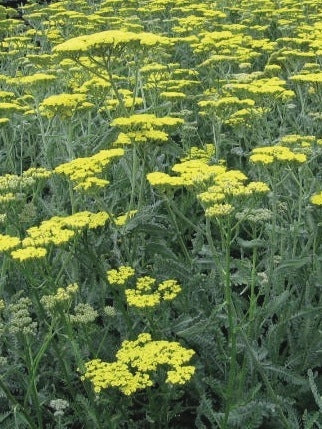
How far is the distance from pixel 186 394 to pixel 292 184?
5.52ft

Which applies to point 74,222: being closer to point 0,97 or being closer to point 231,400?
point 231,400

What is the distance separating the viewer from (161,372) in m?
3.28

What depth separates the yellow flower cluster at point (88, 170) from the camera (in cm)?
339

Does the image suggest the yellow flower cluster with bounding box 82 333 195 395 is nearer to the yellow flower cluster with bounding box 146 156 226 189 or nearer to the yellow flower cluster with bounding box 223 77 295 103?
the yellow flower cluster with bounding box 146 156 226 189

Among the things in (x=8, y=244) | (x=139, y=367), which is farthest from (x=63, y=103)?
(x=139, y=367)

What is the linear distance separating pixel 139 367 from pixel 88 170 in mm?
1042

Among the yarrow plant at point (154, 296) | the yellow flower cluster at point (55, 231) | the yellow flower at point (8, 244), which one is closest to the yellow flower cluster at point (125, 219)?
A: the yarrow plant at point (154, 296)

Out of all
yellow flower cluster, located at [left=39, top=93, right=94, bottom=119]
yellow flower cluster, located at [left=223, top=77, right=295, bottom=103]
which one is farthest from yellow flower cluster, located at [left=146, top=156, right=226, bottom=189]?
yellow flower cluster, located at [left=223, top=77, right=295, bottom=103]

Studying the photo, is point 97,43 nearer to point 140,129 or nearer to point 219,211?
point 140,129

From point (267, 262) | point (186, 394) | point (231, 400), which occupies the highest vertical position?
point (267, 262)

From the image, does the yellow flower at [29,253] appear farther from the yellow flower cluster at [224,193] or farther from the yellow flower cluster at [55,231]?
the yellow flower cluster at [224,193]

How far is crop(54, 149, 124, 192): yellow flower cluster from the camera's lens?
3387 millimetres

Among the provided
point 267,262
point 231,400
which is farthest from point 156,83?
point 231,400

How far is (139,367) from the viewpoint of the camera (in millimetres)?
2869
